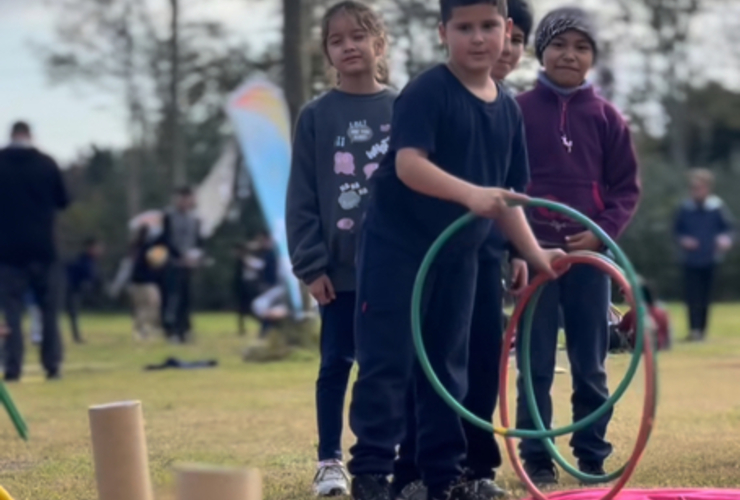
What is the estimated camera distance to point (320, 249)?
5.68 m

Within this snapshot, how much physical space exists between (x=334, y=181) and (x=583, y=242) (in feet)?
3.27

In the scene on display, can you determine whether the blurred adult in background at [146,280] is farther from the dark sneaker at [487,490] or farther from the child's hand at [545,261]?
the child's hand at [545,261]

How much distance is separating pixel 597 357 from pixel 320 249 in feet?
3.95

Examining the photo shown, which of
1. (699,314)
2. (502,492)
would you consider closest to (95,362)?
(699,314)

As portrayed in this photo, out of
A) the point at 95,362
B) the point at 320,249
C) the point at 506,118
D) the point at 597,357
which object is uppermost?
the point at 506,118

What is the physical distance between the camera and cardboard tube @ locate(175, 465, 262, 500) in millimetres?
3150

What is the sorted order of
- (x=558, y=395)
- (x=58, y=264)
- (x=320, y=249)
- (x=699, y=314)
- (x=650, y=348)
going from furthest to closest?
(x=699, y=314) < (x=58, y=264) < (x=558, y=395) < (x=320, y=249) < (x=650, y=348)

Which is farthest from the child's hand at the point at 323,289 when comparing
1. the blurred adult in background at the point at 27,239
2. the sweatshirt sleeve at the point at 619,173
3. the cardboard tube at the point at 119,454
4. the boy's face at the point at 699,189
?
the boy's face at the point at 699,189

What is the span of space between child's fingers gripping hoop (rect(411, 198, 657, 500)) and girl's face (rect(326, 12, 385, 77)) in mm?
1129

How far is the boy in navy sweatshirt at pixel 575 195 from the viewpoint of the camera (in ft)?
19.4

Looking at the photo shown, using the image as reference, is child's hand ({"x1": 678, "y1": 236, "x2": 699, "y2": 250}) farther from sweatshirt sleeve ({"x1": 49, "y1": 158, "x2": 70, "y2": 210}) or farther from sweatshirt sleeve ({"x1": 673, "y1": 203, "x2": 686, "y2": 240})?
sweatshirt sleeve ({"x1": 49, "y1": 158, "x2": 70, "y2": 210})

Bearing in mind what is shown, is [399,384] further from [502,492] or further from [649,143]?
[649,143]

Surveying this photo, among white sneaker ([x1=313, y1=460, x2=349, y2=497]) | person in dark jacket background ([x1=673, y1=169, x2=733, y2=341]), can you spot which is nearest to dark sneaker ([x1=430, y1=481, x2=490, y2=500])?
white sneaker ([x1=313, y1=460, x2=349, y2=497])

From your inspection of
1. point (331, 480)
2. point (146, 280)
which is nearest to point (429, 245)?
point (331, 480)
